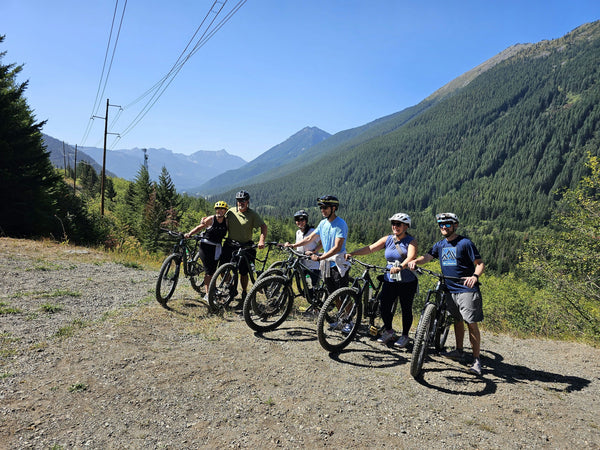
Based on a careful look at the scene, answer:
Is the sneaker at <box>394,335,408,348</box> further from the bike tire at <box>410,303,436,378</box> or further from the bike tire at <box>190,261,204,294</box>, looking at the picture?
the bike tire at <box>190,261,204,294</box>

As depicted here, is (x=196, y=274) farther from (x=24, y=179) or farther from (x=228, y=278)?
(x=24, y=179)

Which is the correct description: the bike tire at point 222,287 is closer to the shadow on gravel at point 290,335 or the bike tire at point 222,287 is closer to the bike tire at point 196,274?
the bike tire at point 196,274

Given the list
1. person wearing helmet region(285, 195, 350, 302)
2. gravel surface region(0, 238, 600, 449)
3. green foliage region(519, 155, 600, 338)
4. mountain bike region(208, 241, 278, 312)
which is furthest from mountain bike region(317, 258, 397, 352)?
green foliage region(519, 155, 600, 338)

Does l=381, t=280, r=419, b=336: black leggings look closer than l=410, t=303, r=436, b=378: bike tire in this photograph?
No

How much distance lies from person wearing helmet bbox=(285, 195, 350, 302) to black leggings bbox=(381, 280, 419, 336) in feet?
2.97

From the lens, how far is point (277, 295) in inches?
251

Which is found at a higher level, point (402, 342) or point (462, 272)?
point (462, 272)

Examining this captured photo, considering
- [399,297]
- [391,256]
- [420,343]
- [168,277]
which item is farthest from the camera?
[168,277]

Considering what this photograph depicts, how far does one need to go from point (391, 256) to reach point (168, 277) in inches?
198

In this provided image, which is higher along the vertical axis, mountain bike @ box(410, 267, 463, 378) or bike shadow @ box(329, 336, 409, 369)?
mountain bike @ box(410, 267, 463, 378)

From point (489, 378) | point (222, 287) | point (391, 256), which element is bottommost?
→ point (489, 378)

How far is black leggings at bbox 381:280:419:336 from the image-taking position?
5645 millimetres

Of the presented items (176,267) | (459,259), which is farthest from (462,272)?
(176,267)

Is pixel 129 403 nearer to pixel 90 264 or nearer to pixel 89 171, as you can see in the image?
pixel 90 264
